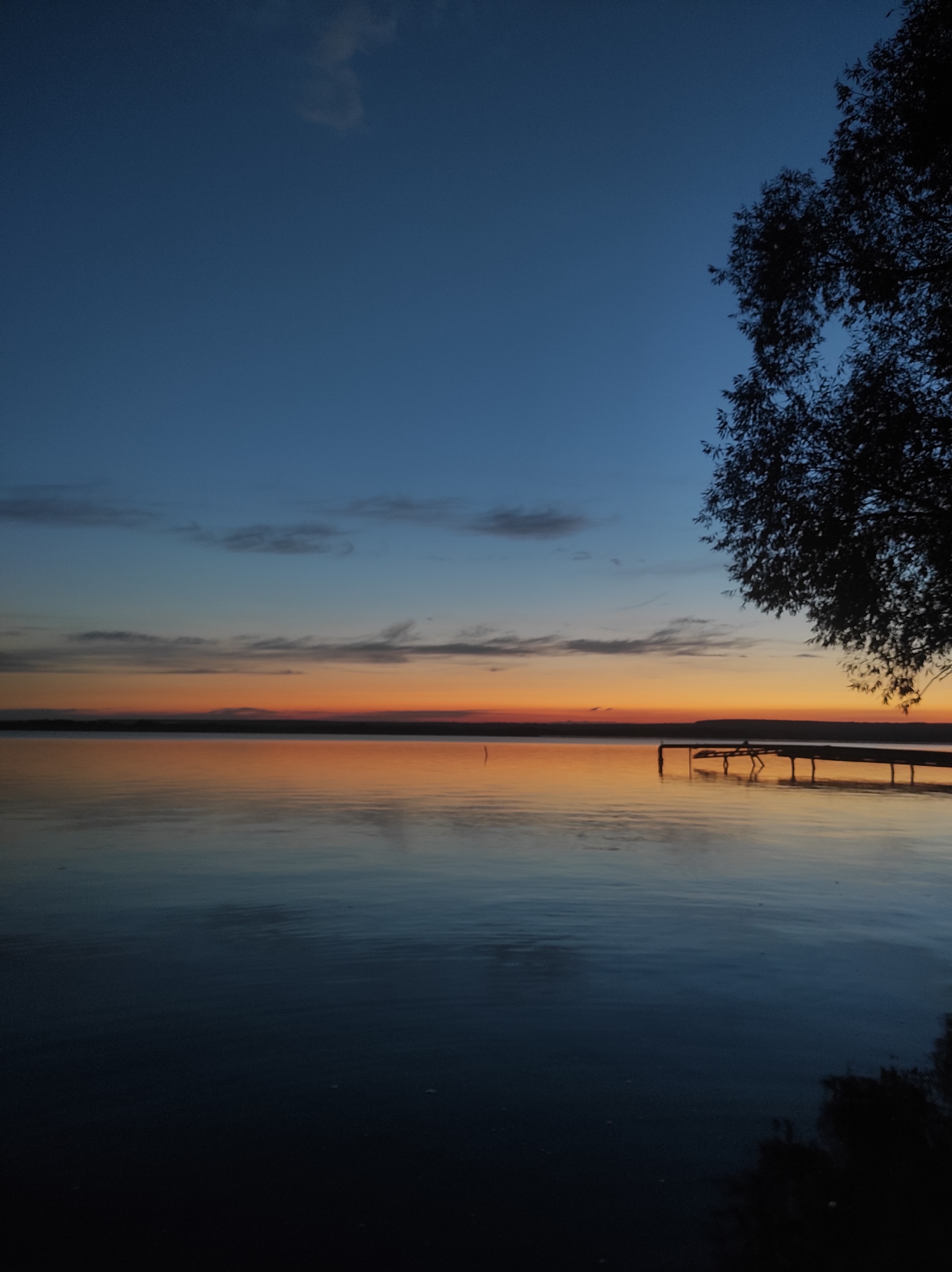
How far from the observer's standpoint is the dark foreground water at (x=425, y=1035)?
633 centimetres

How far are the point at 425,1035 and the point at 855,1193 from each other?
483cm

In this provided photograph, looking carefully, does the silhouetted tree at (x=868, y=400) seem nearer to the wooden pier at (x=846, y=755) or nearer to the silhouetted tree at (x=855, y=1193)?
the silhouetted tree at (x=855, y=1193)

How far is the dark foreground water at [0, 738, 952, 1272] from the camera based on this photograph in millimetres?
6328

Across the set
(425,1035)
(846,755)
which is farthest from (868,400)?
(846,755)

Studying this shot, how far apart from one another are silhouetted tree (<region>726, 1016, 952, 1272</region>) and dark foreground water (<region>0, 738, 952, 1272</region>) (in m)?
0.27

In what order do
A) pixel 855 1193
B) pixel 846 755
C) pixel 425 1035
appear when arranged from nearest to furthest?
1. pixel 855 1193
2. pixel 425 1035
3. pixel 846 755

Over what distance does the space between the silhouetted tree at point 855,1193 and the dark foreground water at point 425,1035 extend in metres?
0.27

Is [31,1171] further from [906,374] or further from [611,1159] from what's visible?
[906,374]

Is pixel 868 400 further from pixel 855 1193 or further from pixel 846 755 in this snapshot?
pixel 846 755

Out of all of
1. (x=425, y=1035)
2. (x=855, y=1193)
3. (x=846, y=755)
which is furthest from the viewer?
(x=846, y=755)

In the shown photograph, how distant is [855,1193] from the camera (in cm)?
672

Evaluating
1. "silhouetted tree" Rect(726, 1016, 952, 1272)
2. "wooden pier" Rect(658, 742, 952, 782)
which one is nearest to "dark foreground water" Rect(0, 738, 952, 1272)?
"silhouetted tree" Rect(726, 1016, 952, 1272)

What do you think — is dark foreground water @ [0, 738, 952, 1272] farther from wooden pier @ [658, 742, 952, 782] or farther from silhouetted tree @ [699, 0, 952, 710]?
wooden pier @ [658, 742, 952, 782]

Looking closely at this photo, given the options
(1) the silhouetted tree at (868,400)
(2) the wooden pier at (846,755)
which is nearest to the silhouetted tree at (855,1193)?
(1) the silhouetted tree at (868,400)
